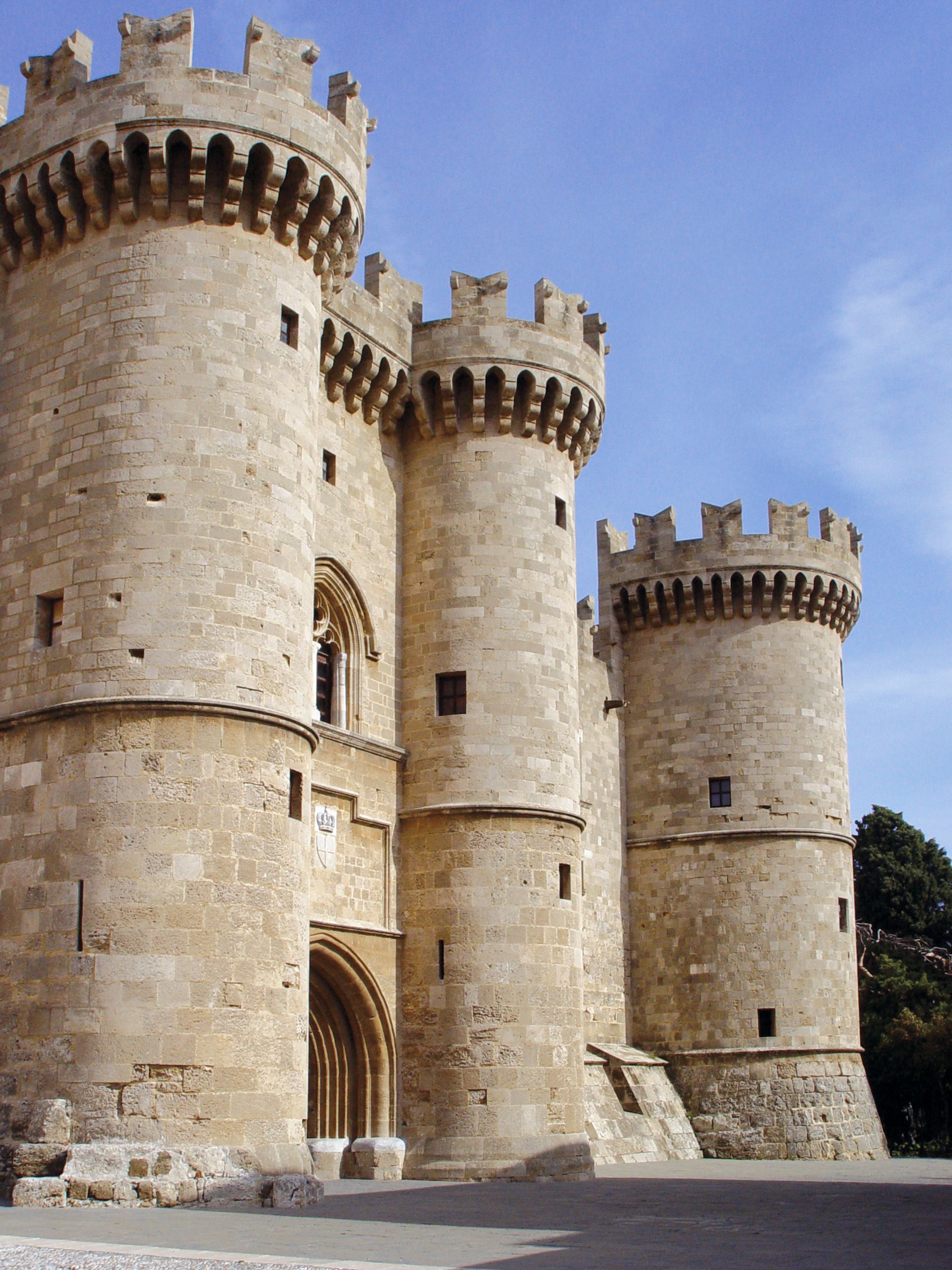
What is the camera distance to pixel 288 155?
1666 cm

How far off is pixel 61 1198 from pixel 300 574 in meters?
6.89

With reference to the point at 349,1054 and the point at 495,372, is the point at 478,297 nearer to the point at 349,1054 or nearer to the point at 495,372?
the point at 495,372

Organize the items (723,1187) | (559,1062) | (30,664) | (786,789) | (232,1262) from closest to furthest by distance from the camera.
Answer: (232,1262) < (30,664) < (723,1187) < (559,1062) < (786,789)

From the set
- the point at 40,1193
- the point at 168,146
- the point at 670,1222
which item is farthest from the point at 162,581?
the point at 670,1222

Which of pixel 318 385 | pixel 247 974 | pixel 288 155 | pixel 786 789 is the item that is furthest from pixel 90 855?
pixel 786 789

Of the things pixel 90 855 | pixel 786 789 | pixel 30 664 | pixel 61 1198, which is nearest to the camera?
pixel 61 1198

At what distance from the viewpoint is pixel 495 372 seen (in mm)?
21578

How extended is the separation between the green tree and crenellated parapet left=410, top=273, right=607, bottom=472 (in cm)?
2666

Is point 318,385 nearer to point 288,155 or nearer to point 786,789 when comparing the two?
point 288,155

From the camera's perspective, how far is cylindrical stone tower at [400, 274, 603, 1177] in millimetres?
19000

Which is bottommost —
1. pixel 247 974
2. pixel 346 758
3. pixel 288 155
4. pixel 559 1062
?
pixel 559 1062

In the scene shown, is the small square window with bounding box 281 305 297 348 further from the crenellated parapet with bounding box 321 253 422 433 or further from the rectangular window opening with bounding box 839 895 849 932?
the rectangular window opening with bounding box 839 895 849 932

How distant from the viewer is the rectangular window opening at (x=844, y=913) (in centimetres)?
2850

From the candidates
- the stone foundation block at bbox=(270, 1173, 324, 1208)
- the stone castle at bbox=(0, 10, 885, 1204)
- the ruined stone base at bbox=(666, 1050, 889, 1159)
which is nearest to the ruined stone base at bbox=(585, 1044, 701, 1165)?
the stone castle at bbox=(0, 10, 885, 1204)
